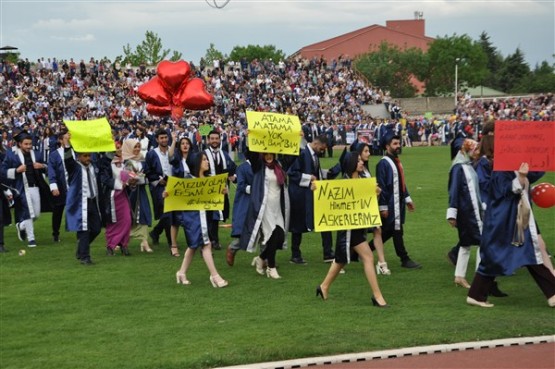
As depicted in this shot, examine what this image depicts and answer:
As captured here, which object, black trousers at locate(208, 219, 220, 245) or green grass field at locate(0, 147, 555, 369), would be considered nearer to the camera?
green grass field at locate(0, 147, 555, 369)

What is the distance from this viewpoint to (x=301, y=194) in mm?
12930

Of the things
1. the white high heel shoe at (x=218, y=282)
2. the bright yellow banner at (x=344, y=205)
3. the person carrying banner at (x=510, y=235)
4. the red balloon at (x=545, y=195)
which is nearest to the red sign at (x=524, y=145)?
the person carrying banner at (x=510, y=235)

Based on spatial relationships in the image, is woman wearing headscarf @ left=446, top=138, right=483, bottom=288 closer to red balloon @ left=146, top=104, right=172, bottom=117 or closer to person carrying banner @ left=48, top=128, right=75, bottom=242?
person carrying banner @ left=48, top=128, right=75, bottom=242

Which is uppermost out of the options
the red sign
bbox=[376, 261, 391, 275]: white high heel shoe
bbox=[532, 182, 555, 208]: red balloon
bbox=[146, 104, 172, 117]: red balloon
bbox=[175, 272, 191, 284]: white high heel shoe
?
bbox=[146, 104, 172, 117]: red balloon

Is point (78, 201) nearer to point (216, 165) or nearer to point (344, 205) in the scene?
point (216, 165)

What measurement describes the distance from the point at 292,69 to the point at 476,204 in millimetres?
48030

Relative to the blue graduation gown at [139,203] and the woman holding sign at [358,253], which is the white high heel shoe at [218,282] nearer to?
the woman holding sign at [358,253]

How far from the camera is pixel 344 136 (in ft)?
159

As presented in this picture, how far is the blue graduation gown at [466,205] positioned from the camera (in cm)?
1073

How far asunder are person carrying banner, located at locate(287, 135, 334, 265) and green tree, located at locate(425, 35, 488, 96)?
7557cm

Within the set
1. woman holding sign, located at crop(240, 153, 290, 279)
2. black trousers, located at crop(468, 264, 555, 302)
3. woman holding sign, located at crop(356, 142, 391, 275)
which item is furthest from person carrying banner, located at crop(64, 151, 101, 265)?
black trousers, located at crop(468, 264, 555, 302)

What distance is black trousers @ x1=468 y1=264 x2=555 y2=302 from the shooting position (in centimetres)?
967

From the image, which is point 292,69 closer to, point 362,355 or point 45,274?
point 45,274

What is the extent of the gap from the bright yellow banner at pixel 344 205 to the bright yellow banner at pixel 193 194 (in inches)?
69.0
